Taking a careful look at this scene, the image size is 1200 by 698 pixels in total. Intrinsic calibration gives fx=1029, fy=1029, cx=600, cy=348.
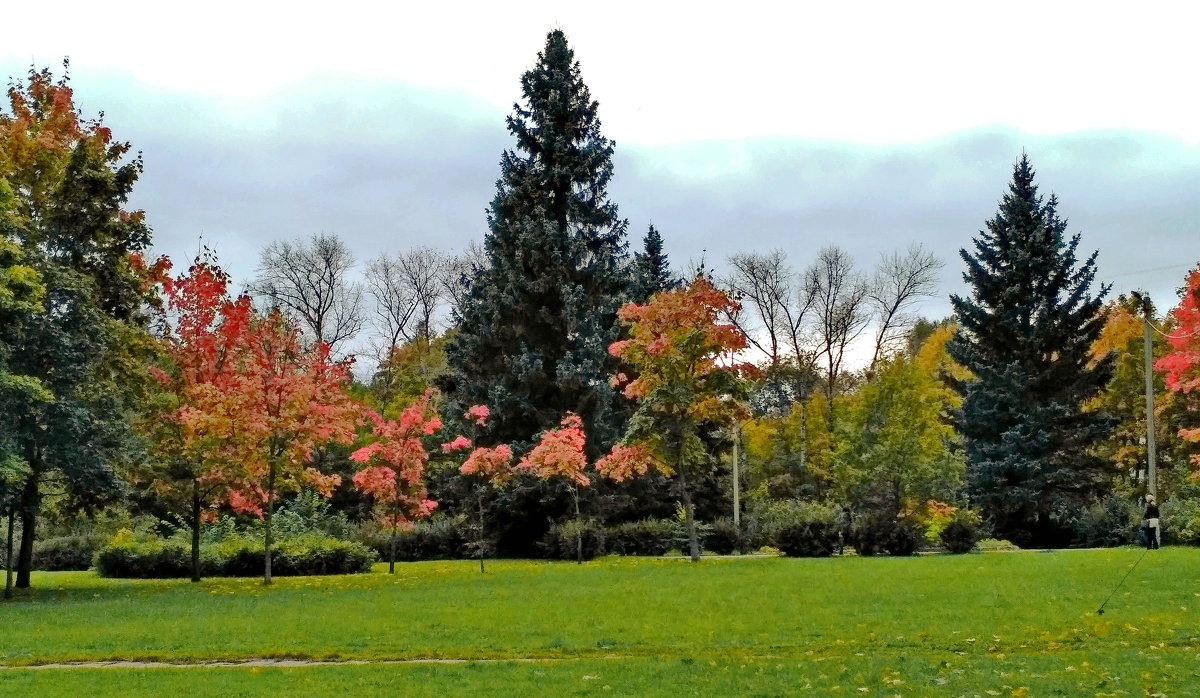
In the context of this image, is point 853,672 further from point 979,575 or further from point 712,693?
point 979,575

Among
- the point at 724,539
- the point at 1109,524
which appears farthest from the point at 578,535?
the point at 1109,524

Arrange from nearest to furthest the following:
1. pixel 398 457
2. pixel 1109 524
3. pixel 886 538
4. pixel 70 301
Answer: pixel 70 301 → pixel 398 457 → pixel 886 538 → pixel 1109 524

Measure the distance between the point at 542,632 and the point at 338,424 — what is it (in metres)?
11.1

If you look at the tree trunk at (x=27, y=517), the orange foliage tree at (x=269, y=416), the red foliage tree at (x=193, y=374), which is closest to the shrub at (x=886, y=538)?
the orange foliage tree at (x=269, y=416)

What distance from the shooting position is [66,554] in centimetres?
3403

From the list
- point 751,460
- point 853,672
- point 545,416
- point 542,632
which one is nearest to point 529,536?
point 545,416

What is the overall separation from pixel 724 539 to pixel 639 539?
2.64m

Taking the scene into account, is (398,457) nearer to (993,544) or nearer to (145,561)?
(145,561)

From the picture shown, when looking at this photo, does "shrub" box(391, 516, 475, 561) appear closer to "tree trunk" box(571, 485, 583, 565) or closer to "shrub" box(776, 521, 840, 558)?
"tree trunk" box(571, 485, 583, 565)

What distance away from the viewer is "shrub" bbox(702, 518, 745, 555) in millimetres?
30844

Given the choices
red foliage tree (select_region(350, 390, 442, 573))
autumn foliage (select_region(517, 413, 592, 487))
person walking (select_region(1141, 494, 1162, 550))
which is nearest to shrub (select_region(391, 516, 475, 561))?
autumn foliage (select_region(517, 413, 592, 487))

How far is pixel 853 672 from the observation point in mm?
9781

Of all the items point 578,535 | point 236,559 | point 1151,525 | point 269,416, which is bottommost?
point 236,559

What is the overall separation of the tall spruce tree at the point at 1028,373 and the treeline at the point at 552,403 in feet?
0.32
